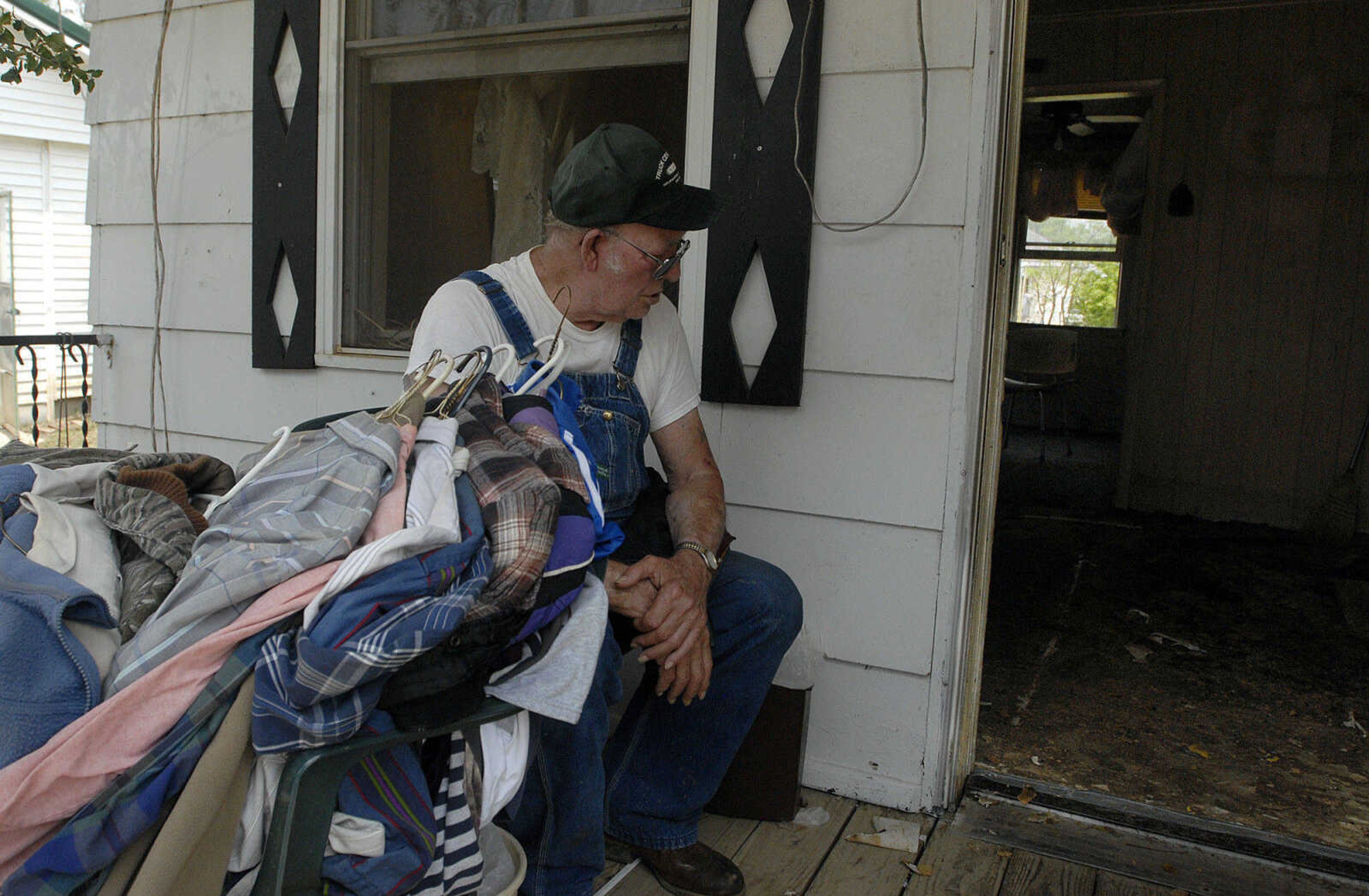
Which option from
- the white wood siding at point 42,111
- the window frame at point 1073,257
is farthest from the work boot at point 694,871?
the white wood siding at point 42,111

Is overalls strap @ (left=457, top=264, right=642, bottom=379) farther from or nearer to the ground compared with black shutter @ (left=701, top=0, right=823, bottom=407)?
nearer to the ground

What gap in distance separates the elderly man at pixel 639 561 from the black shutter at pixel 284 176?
3.65ft

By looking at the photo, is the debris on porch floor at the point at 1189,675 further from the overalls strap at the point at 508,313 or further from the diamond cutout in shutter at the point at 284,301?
the diamond cutout in shutter at the point at 284,301

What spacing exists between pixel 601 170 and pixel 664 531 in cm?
67

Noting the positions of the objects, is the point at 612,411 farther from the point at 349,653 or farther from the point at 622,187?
the point at 349,653

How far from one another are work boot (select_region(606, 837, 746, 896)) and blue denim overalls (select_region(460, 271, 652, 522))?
2.12 feet

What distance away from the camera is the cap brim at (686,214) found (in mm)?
1814

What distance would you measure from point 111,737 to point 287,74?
2.31m

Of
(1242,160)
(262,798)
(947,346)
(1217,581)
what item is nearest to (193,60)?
(947,346)

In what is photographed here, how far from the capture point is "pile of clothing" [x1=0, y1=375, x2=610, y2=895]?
0.99m

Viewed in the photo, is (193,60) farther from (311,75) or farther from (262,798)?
(262,798)

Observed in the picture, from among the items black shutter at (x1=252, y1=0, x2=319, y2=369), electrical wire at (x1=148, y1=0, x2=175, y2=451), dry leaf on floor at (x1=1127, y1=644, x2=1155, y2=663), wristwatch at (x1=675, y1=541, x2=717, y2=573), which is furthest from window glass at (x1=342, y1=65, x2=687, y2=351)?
dry leaf on floor at (x1=1127, y1=644, x2=1155, y2=663)

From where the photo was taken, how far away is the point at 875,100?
2.16 meters

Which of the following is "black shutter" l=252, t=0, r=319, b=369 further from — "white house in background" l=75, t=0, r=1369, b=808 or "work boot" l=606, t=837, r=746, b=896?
"work boot" l=606, t=837, r=746, b=896
